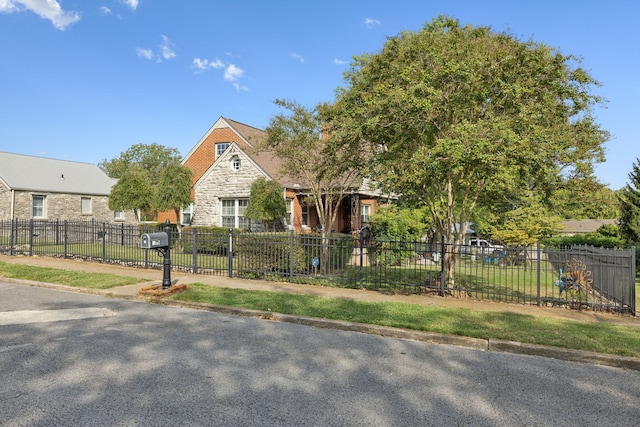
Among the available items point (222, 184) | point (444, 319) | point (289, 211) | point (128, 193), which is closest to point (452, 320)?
point (444, 319)

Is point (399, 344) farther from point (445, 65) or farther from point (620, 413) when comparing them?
point (445, 65)

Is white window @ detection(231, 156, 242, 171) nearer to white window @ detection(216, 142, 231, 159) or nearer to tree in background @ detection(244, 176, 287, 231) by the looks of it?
tree in background @ detection(244, 176, 287, 231)

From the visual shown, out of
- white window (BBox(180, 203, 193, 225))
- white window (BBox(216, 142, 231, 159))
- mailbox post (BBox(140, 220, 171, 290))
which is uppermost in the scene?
white window (BBox(216, 142, 231, 159))

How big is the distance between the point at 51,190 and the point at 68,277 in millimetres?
22335

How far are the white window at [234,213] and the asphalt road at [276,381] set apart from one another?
16705mm

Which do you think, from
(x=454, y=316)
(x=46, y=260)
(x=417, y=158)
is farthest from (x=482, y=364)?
(x=46, y=260)

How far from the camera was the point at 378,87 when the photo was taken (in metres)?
9.62

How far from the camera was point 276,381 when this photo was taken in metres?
4.43

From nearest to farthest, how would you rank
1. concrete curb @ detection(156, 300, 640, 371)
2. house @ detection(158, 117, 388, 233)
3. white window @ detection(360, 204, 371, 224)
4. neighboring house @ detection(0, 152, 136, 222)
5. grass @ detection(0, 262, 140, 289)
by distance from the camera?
concrete curb @ detection(156, 300, 640, 371) < grass @ detection(0, 262, 140, 289) < house @ detection(158, 117, 388, 233) < white window @ detection(360, 204, 371, 224) < neighboring house @ detection(0, 152, 136, 222)

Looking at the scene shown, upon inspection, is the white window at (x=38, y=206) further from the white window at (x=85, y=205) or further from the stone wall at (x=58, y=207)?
the white window at (x=85, y=205)

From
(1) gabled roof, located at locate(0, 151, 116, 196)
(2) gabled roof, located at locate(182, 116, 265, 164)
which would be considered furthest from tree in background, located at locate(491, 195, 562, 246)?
(1) gabled roof, located at locate(0, 151, 116, 196)

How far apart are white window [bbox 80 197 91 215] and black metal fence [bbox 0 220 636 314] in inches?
574

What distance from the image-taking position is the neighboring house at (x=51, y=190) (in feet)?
92.2

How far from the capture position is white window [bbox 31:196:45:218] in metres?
29.1
